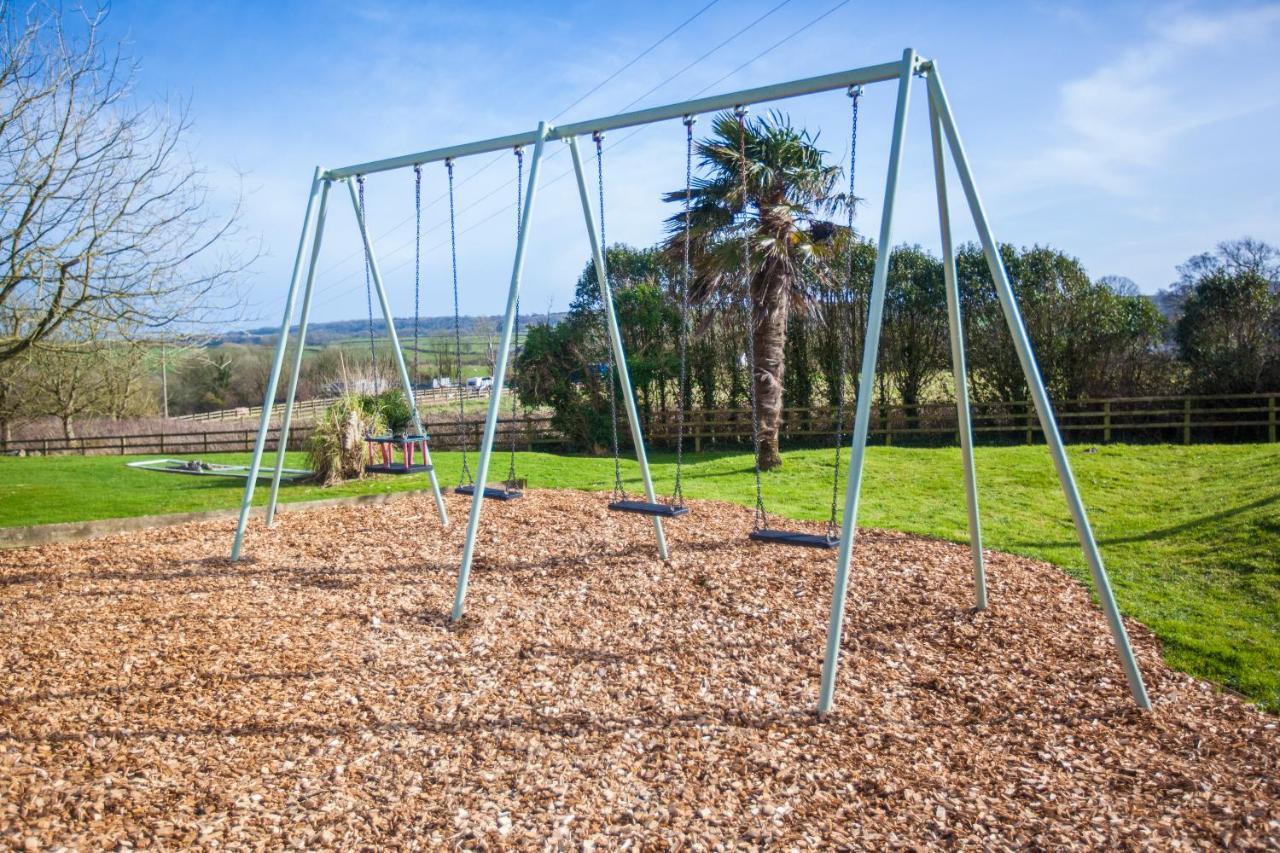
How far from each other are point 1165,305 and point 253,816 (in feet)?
73.1

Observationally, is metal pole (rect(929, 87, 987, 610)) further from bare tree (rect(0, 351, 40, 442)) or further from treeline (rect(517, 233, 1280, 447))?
bare tree (rect(0, 351, 40, 442))

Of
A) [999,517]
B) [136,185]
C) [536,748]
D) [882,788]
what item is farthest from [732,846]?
[136,185]

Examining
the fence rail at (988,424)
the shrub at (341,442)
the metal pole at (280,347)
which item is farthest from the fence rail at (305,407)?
the metal pole at (280,347)

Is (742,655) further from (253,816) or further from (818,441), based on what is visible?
(818,441)

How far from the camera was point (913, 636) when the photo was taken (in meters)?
5.09

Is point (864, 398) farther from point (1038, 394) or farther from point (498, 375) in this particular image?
point (498, 375)

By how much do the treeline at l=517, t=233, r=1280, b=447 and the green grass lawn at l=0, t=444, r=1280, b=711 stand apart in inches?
119

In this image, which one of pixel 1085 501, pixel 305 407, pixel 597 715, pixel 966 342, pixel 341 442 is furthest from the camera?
pixel 305 407

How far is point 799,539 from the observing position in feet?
15.6

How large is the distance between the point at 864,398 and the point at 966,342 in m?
17.5

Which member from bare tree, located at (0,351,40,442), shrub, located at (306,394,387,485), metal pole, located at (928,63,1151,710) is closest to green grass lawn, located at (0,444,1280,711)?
shrub, located at (306,394,387,485)

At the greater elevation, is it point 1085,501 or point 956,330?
point 956,330

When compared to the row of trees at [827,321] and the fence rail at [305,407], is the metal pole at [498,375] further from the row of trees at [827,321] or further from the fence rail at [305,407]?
the fence rail at [305,407]

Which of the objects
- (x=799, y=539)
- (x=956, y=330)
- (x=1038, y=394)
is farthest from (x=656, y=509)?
(x=1038, y=394)
